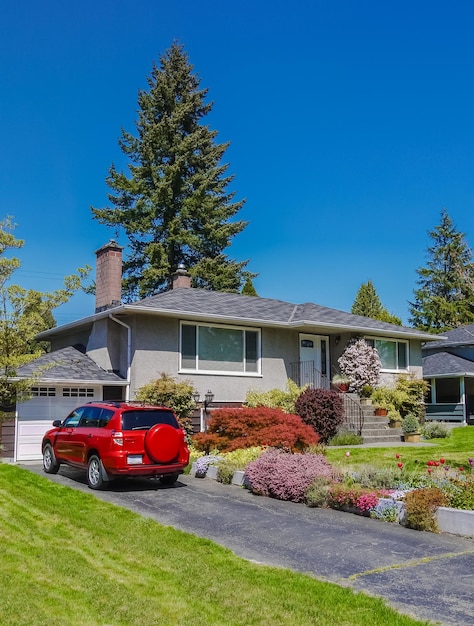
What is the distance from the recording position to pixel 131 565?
21.1 ft

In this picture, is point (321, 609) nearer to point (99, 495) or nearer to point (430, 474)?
point (430, 474)

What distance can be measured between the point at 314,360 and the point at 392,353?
3694mm

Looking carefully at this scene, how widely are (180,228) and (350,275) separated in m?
14.4

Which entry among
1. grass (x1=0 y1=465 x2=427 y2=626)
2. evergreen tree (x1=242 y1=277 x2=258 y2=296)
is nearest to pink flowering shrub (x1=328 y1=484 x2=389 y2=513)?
grass (x1=0 y1=465 x2=427 y2=626)

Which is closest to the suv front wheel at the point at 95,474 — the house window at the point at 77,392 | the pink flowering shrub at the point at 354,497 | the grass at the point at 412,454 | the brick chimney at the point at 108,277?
the pink flowering shrub at the point at 354,497

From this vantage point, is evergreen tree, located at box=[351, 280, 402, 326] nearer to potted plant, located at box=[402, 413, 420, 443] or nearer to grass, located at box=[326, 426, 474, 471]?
potted plant, located at box=[402, 413, 420, 443]

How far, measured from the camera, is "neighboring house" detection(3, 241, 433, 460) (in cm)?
1745

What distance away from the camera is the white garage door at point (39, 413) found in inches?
653

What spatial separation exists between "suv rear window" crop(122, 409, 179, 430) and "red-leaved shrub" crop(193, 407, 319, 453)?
272 centimetres

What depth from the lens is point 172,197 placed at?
1439 inches

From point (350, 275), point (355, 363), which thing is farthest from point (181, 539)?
point (350, 275)

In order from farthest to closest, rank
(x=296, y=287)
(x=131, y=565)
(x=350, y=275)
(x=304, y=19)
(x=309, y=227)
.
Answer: (x=350, y=275)
(x=296, y=287)
(x=309, y=227)
(x=304, y=19)
(x=131, y=565)

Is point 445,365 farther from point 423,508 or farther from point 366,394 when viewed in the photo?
point 423,508

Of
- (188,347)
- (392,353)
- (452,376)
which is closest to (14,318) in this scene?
(188,347)
